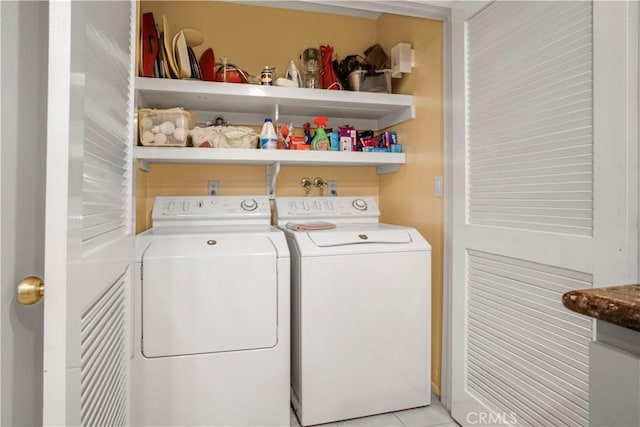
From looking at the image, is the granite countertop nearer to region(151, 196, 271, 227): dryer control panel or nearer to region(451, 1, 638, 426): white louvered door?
region(451, 1, 638, 426): white louvered door

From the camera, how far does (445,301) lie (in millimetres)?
1907

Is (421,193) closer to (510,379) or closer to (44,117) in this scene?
(510,379)

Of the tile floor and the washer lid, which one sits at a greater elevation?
the washer lid

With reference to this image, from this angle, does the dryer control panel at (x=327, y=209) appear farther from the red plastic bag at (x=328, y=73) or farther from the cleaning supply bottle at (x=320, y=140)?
the red plastic bag at (x=328, y=73)

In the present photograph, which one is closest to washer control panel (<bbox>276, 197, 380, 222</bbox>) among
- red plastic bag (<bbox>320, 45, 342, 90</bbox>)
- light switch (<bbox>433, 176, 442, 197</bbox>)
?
light switch (<bbox>433, 176, 442, 197</bbox>)

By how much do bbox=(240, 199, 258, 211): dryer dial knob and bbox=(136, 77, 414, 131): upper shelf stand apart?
0.56 m

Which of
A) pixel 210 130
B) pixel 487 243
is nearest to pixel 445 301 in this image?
pixel 487 243

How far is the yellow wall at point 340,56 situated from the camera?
6.63ft

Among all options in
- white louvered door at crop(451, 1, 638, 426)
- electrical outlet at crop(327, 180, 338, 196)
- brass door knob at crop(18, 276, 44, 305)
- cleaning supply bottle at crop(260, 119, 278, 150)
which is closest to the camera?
brass door knob at crop(18, 276, 44, 305)

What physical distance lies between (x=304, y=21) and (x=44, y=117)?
7.54ft

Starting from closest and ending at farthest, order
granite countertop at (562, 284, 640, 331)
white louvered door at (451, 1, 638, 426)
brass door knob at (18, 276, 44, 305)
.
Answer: granite countertop at (562, 284, 640, 331) → brass door knob at (18, 276, 44, 305) → white louvered door at (451, 1, 638, 426)

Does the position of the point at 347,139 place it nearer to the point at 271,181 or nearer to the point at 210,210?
the point at 271,181

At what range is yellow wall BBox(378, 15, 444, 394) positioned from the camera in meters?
1.98

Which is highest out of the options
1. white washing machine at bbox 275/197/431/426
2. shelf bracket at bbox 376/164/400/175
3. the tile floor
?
shelf bracket at bbox 376/164/400/175
